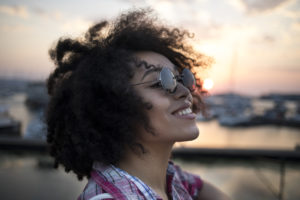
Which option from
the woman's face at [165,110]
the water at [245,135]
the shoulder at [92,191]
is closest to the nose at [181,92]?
the woman's face at [165,110]

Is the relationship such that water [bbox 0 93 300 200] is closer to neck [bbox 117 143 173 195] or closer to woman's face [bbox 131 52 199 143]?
neck [bbox 117 143 173 195]

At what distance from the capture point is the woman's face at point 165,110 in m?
1.10

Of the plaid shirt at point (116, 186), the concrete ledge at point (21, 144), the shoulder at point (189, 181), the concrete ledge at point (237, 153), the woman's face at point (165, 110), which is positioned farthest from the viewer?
the concrete ledge at point (21, 144)

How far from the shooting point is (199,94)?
1.80 meters

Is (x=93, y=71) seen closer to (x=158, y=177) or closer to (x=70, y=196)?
(x=158, y=177)

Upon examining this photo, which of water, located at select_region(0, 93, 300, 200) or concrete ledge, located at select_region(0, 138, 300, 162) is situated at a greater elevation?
concrete ledge, located at select_region(0, 138, 300, 162)

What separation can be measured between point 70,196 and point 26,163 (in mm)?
628

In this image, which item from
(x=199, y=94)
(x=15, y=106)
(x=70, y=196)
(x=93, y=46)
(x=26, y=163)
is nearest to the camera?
(x=93, y=46)

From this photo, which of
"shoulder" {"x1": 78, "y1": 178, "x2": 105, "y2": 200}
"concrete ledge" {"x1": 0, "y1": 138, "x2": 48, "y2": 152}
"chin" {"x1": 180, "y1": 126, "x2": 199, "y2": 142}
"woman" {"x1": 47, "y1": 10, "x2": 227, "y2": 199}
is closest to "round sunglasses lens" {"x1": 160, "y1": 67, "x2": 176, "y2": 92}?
"woman" {"x1": 47, "y1": 10, "x2": 227, "y2": 199}

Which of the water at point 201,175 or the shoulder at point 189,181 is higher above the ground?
the shoulder at point 189,181

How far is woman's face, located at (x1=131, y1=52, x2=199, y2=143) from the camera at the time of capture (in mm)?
1100

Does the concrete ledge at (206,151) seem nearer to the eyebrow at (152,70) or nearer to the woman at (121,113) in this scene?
the woman at (121,113)

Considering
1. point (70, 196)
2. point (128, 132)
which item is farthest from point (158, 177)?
point (70, 196)

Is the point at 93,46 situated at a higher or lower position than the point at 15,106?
higher
